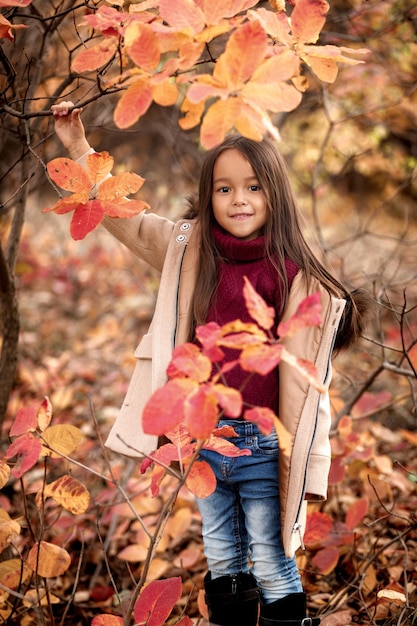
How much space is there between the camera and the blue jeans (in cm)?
176

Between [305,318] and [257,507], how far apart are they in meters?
0.93

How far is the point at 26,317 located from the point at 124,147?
4.73m

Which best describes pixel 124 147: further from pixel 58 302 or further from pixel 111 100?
pixel 111 100

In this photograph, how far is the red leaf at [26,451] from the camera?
58.3 inches

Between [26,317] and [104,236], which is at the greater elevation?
[104,236]

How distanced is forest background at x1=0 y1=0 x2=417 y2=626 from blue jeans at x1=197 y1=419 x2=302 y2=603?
22 cm

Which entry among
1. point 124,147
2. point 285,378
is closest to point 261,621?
point 285,378

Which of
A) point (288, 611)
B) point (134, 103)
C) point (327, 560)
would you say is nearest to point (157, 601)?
point (288, 611)

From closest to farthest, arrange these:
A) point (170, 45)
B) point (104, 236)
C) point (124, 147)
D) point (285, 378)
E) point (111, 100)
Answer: point (170, 45)
point (285, 378)
point (111, 100)
point (104, 236)
point (124, 147)

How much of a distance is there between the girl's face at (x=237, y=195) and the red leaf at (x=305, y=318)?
0.70 meters

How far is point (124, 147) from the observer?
933 centimetres

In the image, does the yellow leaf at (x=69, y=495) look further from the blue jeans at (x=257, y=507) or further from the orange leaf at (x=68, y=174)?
the orange leaf at (x=68, y=174)

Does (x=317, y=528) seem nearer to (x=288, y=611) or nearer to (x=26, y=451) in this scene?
(x=288, y=611)

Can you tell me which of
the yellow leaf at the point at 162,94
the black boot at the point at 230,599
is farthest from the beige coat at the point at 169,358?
the yellow leaf at the point at 162,94
